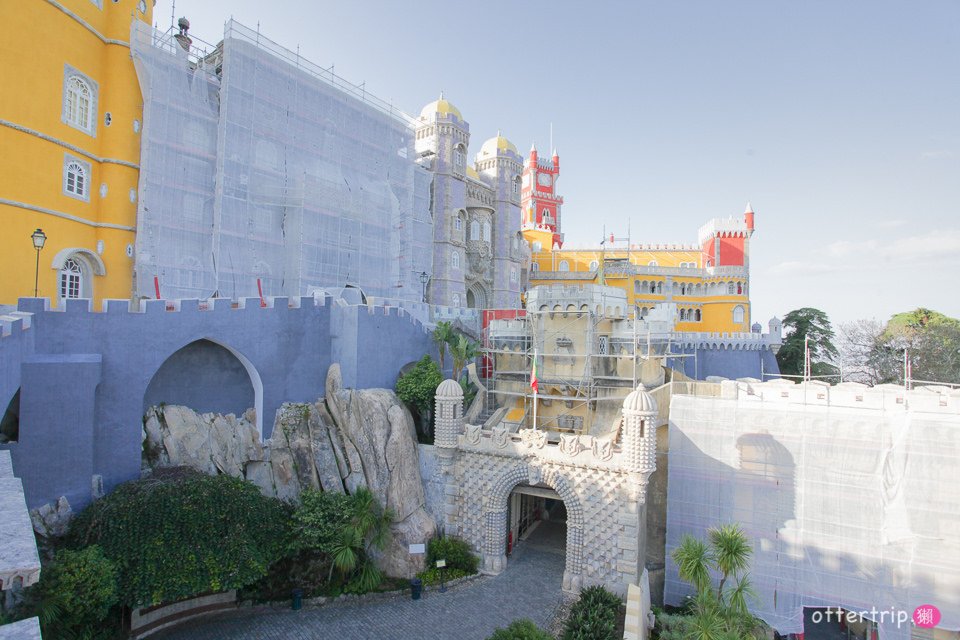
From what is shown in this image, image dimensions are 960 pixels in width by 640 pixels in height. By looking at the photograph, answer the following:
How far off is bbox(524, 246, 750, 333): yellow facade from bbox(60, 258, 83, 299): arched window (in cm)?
3782

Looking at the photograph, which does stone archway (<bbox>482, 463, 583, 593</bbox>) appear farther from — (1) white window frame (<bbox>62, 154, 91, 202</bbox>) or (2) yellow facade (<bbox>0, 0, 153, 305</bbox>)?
(1) white window frame (<bbox>62, 154, 91, 202</bbox>)

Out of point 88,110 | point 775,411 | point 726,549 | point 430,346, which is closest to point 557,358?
point 430,346

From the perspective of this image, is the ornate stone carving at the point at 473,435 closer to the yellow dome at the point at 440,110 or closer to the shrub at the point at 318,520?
the shrub at the point at 318,520

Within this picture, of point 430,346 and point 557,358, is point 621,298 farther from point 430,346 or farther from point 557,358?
point 430,346

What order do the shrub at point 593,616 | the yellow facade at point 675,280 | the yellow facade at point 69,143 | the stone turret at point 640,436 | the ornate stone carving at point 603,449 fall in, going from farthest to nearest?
1. the yellow facade at point 675,280
2. the ornate stone carving at point 603,449
3. the yellow facade at point 69,143
4. the stone turret at point 640,436
5. the shrub at point 593,616

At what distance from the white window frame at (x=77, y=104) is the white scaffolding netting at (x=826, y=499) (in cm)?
2774

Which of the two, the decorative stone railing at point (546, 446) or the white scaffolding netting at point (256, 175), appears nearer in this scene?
the decorative stone railing at point (546, 446)

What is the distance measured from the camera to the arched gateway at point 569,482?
62.5ft

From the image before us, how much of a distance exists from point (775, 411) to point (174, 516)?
2075 centimetres

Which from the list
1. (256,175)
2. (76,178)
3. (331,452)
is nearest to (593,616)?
(331,452)

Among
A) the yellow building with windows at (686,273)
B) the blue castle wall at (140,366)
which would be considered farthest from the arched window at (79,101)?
the yellow building with windows at (686,273)

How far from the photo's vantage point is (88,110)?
22594 mm

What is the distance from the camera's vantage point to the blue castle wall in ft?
48.6

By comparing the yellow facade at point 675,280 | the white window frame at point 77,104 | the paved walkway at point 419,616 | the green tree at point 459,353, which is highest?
the white window frame at point 77,104
